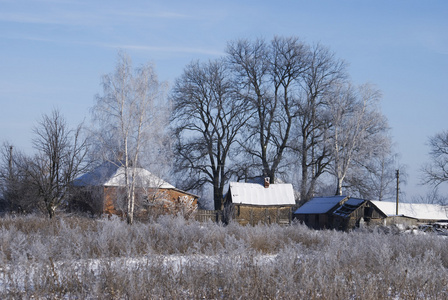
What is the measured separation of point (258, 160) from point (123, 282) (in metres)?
34.5

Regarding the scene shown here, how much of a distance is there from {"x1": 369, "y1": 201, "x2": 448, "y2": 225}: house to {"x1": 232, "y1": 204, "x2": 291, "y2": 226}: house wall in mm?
7276

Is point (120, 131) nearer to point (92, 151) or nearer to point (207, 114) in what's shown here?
point (92, 151)

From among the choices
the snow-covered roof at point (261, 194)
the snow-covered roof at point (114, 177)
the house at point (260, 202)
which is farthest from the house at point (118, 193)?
the snow-covered roof at point (261, 194)

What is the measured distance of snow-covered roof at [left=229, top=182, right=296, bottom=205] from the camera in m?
39.7

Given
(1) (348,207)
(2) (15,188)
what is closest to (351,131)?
(1) (348,207)

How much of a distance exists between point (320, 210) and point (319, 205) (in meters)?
0.73

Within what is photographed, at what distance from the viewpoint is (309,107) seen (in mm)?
39781

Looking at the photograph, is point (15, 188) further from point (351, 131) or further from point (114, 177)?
point (351, 131)

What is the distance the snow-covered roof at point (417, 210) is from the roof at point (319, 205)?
4348mm

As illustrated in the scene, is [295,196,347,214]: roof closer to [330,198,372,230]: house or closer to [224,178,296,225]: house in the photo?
[330,198,372,230]: house

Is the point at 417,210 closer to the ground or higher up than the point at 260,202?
closer to the ground

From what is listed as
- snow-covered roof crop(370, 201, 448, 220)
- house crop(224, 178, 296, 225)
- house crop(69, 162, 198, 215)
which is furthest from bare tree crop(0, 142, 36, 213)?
snow-covered roof crop(370, 201, 448, 220)

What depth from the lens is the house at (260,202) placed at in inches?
1555

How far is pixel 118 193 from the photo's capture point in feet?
101
